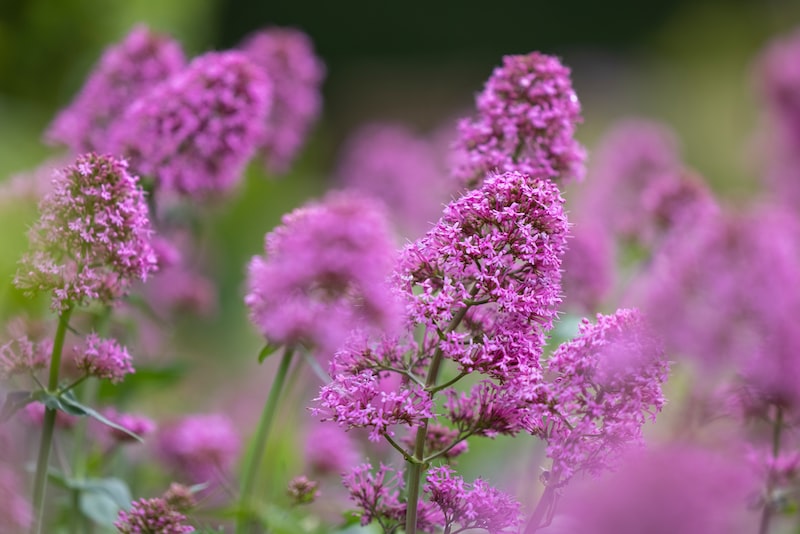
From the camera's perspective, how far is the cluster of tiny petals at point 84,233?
248 centimetres

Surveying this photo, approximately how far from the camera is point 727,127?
14328 millimetres

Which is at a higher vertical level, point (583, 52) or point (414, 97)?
point (583, 52)

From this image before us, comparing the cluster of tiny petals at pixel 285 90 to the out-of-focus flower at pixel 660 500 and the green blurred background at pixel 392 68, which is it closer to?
the green blurred background at pixel 392 68

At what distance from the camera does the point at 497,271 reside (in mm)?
2299

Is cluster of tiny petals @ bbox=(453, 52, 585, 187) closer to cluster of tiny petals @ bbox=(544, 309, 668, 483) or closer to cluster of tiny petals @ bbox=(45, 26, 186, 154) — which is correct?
cluster of tiny petals @ bbox=(544, 309, 668, 483)

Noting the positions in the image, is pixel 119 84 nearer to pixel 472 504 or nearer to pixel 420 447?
pixel 420 447

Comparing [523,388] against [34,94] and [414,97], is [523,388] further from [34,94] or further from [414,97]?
[414,97]

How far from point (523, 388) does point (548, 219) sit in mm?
366

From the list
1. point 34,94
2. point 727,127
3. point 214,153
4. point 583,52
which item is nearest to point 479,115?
point 214,153

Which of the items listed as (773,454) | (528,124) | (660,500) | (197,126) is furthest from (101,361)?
(773,454)

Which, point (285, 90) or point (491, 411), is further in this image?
point (285, 90)

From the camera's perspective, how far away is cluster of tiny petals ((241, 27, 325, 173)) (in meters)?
4.29

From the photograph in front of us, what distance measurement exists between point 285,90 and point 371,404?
2243 millimetres

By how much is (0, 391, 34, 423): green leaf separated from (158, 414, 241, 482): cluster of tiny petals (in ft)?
3.47
